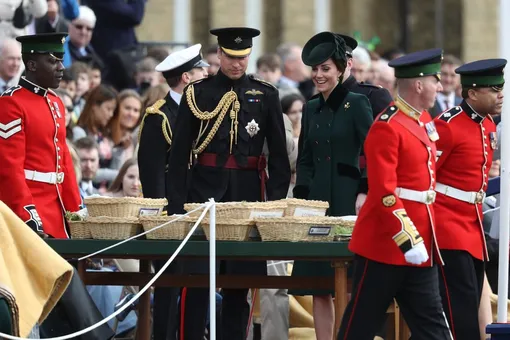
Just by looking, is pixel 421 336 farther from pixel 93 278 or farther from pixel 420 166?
pixel 93 278

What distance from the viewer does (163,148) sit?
12789mm

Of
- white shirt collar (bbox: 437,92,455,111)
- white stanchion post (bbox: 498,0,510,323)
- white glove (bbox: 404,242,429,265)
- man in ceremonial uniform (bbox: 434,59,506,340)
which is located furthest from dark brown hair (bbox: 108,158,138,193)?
white shirt collar (bbox: 437,92,455,111)

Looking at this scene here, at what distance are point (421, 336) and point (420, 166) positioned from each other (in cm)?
92

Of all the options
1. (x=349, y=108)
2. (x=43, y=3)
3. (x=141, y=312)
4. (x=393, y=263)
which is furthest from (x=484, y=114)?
(x=43, y=3)

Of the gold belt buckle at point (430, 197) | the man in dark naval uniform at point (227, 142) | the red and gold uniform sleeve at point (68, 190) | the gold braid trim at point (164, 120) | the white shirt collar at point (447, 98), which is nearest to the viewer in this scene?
the gold belt buckle at point (430, 197)

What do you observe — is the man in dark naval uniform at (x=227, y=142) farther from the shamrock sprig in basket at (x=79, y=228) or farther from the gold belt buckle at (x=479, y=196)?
the gold belt buckle at (x=479, y=196)

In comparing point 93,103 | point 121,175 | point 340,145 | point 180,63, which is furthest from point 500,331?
point 93,103

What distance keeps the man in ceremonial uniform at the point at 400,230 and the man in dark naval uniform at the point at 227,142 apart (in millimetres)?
1713

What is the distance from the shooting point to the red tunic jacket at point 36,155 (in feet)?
37.2

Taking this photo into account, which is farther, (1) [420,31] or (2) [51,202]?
(1) [420,31]

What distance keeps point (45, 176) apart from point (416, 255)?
2.69 metres

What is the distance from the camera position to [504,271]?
10.9 metres

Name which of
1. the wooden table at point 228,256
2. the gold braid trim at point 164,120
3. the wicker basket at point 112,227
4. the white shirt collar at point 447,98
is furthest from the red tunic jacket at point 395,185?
the white shirt collar at point 447,98

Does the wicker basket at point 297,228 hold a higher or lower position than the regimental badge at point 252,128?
lower
